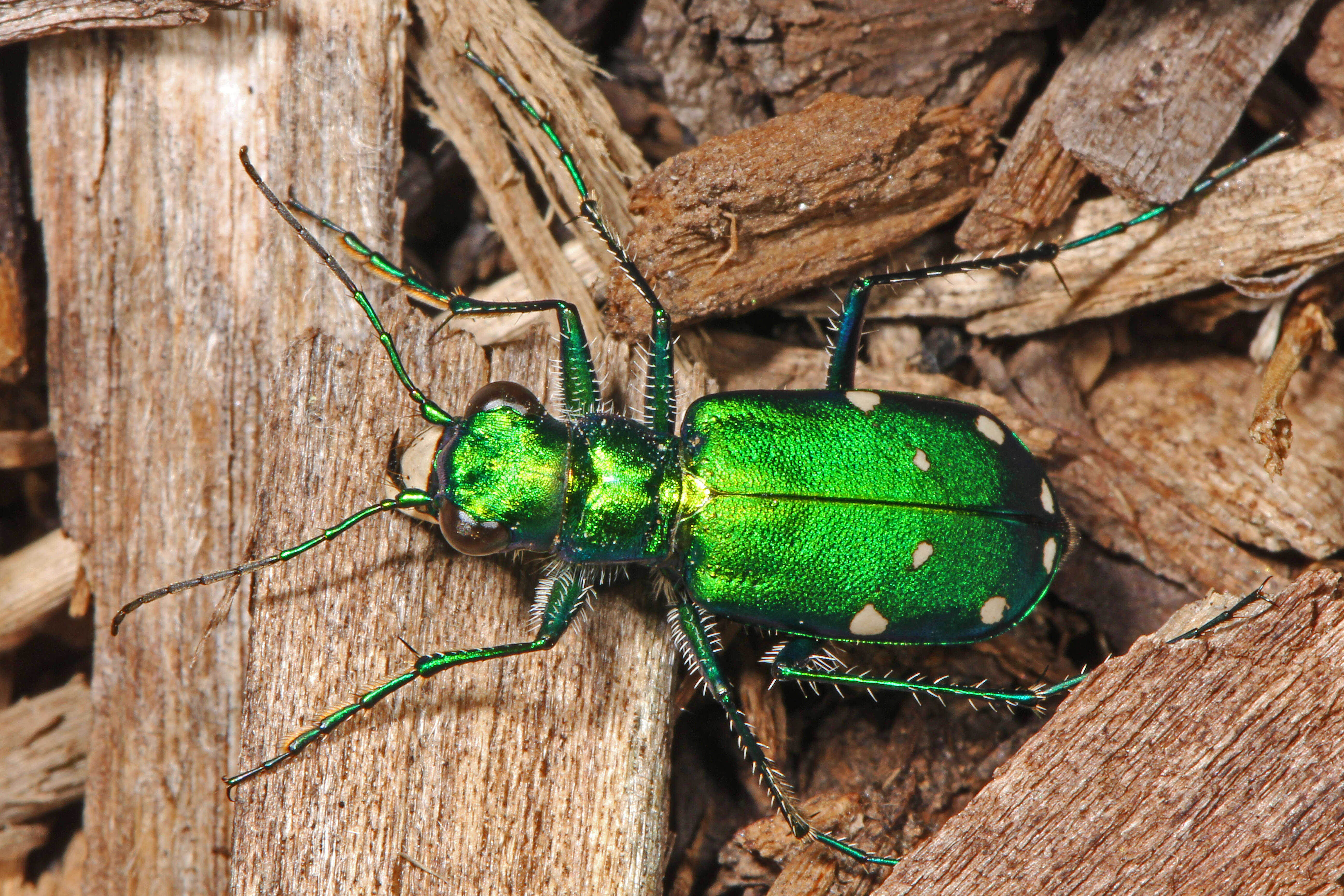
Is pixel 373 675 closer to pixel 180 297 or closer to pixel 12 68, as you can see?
pixel 180 297

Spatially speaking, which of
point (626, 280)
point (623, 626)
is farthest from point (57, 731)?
point (626, 280)

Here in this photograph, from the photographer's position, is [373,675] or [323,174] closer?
[373,675]

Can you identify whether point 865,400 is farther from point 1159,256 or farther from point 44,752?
point 44,752

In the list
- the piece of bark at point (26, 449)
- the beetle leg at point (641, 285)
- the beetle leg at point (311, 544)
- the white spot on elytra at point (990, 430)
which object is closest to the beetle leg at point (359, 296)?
the beetle leg at point (311, 544)

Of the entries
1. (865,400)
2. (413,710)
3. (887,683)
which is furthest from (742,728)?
(865,400)

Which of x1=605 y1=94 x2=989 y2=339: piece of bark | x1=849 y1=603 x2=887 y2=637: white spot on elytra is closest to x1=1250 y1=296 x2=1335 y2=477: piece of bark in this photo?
x1=605 y1=94 x2=989 y2=339: piece of bark

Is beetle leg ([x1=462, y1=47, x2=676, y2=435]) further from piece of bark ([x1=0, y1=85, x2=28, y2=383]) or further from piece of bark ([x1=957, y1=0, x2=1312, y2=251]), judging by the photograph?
piece of bark ([x1=0, y1=85, x2=28, y2=383])
